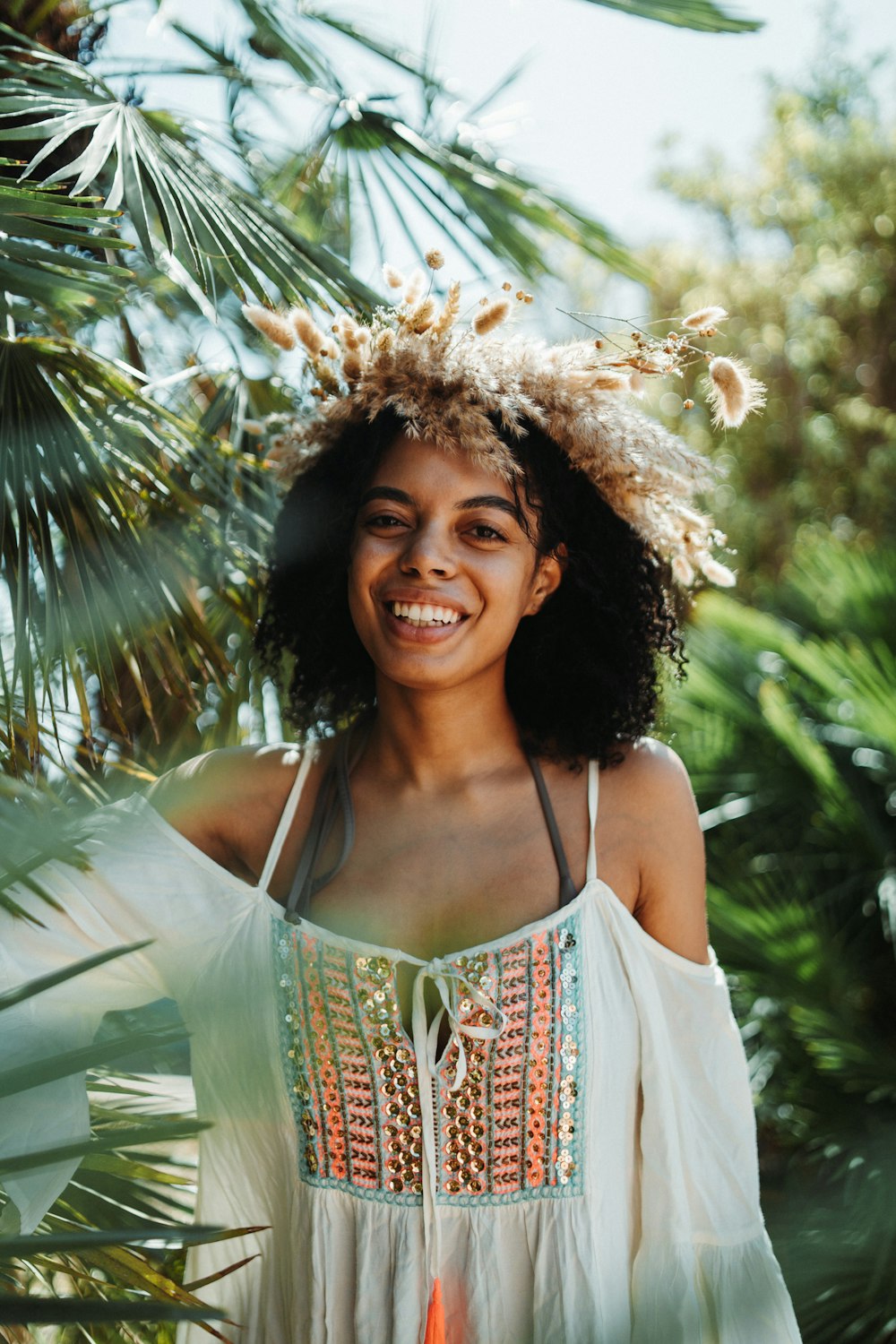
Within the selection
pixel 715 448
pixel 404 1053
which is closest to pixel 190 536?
pixel 404 1053

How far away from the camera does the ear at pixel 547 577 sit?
1.83 metres

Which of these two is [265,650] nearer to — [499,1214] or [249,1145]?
[249,1145]

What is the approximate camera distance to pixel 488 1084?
5.38 ft

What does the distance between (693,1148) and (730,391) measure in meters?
1.05

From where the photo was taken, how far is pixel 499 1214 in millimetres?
1634

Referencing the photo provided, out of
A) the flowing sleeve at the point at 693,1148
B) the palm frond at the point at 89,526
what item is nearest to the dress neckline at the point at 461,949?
the flowing sleeve at the point at 693,1148

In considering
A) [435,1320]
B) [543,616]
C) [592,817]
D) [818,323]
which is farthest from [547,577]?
[818,323]

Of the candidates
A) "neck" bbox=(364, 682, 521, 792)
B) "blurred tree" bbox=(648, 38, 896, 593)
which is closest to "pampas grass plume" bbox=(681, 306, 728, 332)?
"neck" bbox=(364, 682, 521, 792)

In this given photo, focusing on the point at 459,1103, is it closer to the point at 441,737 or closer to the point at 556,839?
the point at 556,839

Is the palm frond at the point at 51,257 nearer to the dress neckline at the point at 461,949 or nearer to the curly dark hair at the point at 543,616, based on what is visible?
the curly dark hair at the point at 543,616

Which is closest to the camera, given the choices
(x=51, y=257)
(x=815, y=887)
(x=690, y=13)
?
(x=51, y=257)

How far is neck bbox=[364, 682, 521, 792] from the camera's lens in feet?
5.80

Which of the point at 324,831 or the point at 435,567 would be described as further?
the point at 324,831

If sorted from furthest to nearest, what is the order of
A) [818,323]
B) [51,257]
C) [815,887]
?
[818,323] < [815,887] < [51,257]
